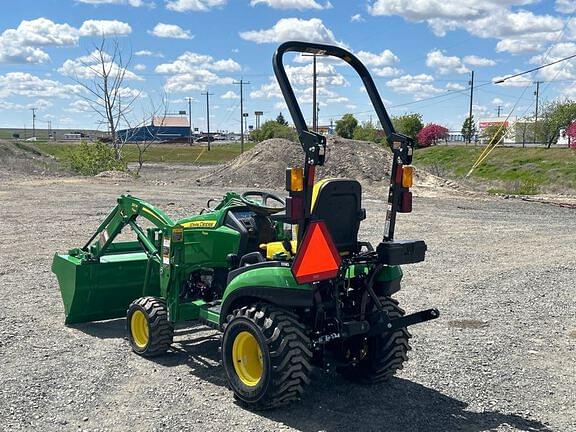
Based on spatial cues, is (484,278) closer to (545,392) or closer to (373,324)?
(545,392)

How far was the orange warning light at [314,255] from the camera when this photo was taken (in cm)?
463

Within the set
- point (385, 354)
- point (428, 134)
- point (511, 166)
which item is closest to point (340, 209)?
→ point (385, 354)

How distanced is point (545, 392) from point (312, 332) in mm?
2181

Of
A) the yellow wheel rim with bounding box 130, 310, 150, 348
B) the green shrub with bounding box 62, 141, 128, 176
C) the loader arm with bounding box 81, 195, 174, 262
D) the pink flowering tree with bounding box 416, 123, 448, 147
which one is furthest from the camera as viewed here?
the pink flowering tree with bounding box 416, 123, 448, 147

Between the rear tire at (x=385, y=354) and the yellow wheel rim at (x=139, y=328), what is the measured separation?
2145 millimetres

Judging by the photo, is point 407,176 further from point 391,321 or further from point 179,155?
point 179,155

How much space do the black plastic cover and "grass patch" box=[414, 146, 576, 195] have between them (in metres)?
29.5

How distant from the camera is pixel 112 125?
3781 centimetres

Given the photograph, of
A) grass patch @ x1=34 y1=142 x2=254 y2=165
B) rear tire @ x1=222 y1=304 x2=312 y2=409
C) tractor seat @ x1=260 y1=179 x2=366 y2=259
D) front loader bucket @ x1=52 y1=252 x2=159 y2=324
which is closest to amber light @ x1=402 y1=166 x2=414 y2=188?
tractor seat @ x1=260 y1=179 x2=366 y2=259

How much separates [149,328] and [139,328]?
363 mm

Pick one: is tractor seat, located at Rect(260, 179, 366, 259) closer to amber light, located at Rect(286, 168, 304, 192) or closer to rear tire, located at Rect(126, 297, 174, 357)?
amber light, located at Rect(286, 168, 304, 192)

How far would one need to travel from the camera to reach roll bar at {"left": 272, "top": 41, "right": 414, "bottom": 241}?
178 inches

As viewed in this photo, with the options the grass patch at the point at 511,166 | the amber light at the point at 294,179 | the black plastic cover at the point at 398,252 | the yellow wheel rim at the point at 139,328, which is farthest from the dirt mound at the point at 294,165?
the amber light at the point at 294,179

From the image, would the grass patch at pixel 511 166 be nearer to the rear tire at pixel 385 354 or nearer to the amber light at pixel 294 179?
the rear tire at pixel 385 354
